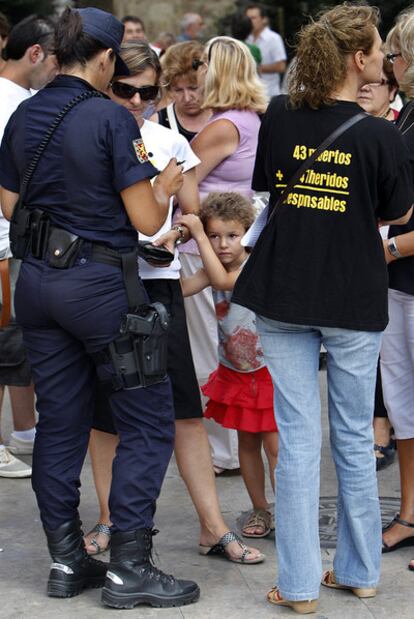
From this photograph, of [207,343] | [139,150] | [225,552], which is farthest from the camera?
[207,343]

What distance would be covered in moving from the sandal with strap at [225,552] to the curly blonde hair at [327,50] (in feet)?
5.49

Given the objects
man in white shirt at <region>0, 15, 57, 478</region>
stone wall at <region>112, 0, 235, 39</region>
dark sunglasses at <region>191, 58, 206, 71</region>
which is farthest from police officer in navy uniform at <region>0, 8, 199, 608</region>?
stone wall at <region>112, 0, 235, 39</region>

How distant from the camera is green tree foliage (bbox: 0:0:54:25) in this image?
17531 millimetres

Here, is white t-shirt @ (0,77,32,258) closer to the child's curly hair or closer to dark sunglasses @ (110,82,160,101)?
dark sunglasses @ (110,82,160,101)

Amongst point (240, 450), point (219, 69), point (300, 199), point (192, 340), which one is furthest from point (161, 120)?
point (300, 199)

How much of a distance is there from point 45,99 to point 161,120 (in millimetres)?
2038

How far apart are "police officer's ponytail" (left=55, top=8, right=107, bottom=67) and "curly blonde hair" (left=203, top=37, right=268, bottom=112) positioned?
1613 mm

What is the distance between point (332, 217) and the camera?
3.85m

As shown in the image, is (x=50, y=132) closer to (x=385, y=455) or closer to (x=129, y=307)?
(x=129, y=307)

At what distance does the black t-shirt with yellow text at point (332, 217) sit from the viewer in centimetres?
381

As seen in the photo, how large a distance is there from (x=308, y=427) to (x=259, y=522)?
3.23 feet

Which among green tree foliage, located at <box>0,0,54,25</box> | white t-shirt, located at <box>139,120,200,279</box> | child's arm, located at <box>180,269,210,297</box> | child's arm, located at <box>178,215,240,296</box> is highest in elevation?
green tree foliage, located at <box>0,0,54,25</box>

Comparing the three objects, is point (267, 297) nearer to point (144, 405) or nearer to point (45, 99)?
point (144, 405)

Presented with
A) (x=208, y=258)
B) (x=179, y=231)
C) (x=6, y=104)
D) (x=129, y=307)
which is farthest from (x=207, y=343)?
(x=129, y=307)
